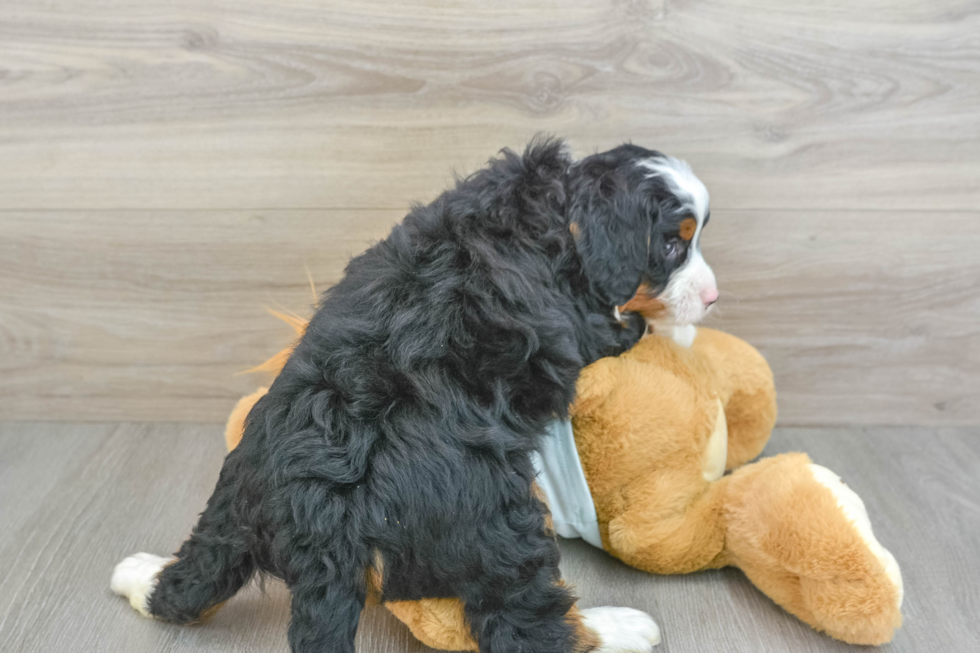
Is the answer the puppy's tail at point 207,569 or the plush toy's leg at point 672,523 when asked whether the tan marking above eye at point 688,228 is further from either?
the puppy's tail at point 207,569

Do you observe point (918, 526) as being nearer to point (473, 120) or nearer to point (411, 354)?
point (411, 354)

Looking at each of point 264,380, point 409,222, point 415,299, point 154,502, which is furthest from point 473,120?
point 154,502

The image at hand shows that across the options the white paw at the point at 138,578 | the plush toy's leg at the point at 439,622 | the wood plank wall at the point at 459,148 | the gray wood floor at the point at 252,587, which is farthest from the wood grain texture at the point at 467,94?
the plush toy's leg at the point at 439,622

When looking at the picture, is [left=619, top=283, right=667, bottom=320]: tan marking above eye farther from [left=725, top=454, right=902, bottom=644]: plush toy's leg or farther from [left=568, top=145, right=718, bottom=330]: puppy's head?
[left=725, top=454, right=902, bottom=644]: plush toy's leg

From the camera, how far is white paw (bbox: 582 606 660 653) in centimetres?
108

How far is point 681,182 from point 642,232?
0.39 ft

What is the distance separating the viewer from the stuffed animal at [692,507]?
1071mm

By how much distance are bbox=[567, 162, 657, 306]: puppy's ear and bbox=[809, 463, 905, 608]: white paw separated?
0.43m

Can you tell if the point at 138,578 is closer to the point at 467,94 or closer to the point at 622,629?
the point at 622,629

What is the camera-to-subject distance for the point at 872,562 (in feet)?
3.47

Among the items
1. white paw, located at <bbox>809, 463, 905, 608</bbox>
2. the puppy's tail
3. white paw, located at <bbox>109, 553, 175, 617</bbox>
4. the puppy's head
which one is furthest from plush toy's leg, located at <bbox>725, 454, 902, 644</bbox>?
white paw, located at <bbox>109, 553, 175, 617</bbox>

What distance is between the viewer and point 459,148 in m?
1.52

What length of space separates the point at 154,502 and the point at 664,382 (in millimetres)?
1056

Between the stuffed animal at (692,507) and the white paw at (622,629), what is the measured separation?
0.41ft
